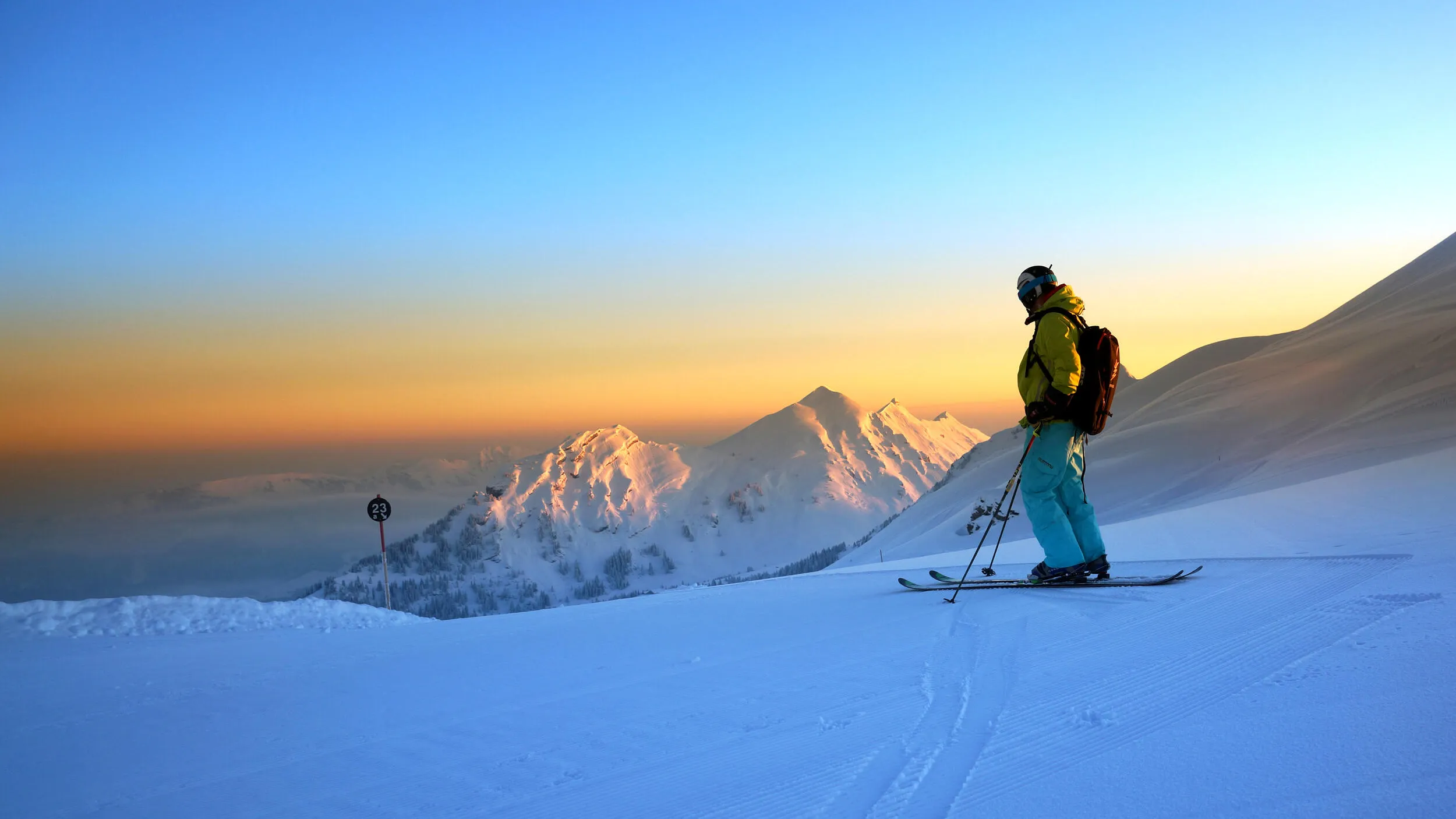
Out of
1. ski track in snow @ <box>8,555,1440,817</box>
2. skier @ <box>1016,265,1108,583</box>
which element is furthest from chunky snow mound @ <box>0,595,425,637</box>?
skier @ <box>1016,265,1108,583</box>

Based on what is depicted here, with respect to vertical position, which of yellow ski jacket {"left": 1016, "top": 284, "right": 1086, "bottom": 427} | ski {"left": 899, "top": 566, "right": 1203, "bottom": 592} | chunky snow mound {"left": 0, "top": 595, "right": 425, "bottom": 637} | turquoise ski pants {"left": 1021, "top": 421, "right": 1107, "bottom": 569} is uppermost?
yellow ski jacket {"left": 1016, "top": 284, "right": 1086, "bottom": 427}

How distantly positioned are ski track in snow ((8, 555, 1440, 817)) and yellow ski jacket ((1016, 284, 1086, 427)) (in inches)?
68.7

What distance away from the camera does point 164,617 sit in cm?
917

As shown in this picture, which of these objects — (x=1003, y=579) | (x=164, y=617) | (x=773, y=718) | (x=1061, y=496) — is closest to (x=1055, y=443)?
(x=1061, y=496)

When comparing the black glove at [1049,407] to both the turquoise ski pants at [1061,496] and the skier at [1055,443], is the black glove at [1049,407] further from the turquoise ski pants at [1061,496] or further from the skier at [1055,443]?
the turquoise ski pants at [1061,496]

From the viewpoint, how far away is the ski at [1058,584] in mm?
6598

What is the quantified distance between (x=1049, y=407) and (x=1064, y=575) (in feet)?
4.58

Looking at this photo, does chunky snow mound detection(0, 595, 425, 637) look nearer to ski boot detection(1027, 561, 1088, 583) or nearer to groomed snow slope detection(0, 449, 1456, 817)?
groomed snow slope detection(0, 449, 1456, 817)

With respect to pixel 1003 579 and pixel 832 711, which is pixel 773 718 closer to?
pixel 832 711

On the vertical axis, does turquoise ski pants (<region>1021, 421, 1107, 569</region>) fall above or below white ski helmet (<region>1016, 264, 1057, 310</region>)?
below

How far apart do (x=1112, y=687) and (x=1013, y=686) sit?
46 centimetres

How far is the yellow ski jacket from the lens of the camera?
22.5 ft

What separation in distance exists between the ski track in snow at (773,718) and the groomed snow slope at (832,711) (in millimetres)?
21

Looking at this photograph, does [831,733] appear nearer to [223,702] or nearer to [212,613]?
[223,702]
